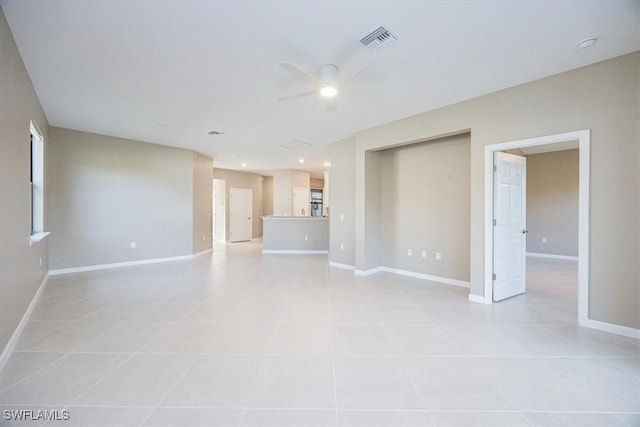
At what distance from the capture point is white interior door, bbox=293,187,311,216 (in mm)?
10281

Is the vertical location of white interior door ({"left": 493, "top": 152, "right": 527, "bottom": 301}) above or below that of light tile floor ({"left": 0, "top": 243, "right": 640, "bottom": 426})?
above

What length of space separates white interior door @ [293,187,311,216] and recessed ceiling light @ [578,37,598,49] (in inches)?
328

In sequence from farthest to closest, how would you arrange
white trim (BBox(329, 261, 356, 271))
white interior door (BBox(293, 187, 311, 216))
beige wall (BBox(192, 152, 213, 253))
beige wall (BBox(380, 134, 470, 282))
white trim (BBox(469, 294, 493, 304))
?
white interior door (BBox(293, 187, 311, 216)) → beige wall (BBox(192, 152, 213, 253)) → white trim (BBox(329, 261, 356, 271)) → beige wall (BBox(380, 134, 470, 282)) → white trim (BBox(469, 294, 493, 304))

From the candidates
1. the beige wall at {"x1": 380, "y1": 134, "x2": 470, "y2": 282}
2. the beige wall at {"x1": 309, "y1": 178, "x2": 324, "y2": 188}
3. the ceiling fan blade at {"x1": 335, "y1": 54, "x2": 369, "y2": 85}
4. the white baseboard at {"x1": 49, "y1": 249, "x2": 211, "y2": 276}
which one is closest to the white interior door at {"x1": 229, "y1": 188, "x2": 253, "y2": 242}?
the beige wall at {"x1": 309, "y1": 178, "x2": 324, "y2": 188}

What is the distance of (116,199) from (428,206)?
6.15 metres

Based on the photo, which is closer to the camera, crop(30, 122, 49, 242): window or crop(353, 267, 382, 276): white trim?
crop(30, 122, 49, 242): window

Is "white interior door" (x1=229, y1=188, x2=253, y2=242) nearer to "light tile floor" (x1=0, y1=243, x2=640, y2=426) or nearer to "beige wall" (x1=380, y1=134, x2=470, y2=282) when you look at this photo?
"light tile floor" (x1=0, y1=243, x2=640, y2=426)

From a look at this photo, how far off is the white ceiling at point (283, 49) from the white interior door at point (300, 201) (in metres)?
6.04

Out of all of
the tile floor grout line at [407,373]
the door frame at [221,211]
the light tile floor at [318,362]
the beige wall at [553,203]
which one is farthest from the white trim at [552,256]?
the door frame at [221,211]

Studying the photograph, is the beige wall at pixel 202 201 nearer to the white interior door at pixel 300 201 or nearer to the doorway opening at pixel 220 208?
the doorway opening at pixel 220 208

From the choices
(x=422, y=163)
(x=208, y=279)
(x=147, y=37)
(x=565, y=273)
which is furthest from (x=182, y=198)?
(x=565, y=273)

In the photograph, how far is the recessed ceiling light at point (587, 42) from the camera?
2407 mm

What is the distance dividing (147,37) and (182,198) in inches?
194

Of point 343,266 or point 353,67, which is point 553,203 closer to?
point 343,266
